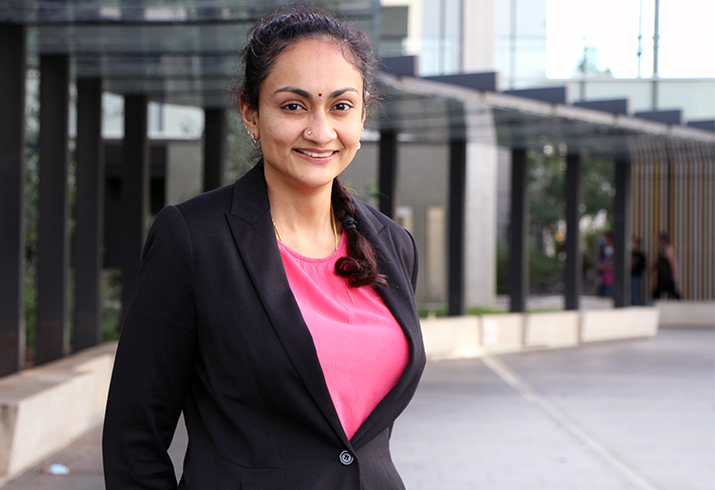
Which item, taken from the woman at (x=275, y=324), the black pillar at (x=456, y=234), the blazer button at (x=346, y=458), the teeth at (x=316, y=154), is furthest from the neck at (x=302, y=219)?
the black pillar at (x=456, y=234)

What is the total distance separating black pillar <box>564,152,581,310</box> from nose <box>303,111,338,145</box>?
528 inches

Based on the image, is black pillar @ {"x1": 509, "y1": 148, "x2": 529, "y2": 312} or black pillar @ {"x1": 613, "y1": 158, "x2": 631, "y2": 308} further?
black pillar @ {"x1": 613, "y1": 158, "x2": 631, "y2": 308}

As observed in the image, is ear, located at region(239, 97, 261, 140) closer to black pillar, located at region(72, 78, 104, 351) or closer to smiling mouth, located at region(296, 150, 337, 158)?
smiling mouth, located at region(296, 150, 337, 158)

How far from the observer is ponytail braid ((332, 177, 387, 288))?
70.1 inches

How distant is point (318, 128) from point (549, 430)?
670cm

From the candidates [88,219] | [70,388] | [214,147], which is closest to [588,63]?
[214,147]

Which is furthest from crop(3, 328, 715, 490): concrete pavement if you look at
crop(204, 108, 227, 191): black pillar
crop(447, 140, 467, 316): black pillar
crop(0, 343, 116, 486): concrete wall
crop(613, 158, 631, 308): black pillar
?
crop(204, 108, 227, 191): black pillar

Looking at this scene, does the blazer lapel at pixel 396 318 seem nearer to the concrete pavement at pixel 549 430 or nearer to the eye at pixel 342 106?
the eye at pixel 342 106

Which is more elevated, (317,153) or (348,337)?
(317,153)

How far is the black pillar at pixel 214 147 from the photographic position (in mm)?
10250

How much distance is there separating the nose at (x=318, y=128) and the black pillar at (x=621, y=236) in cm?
1451

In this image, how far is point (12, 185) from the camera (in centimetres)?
684

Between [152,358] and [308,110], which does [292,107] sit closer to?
[308,110]

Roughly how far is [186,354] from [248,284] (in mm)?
189
